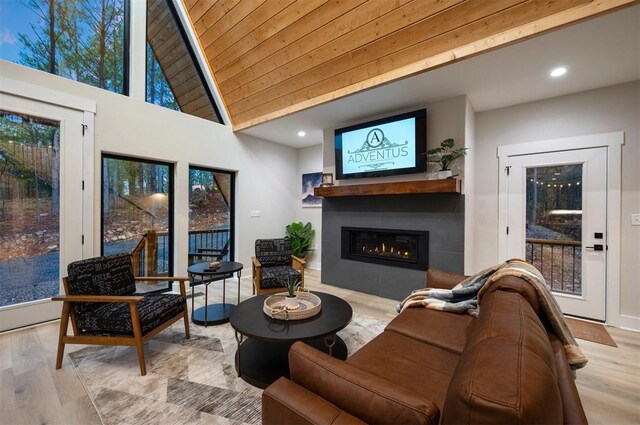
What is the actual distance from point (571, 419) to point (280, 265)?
10.9 ft

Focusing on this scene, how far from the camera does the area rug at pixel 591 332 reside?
2643 millimetres

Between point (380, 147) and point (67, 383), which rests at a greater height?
point (380, 147)

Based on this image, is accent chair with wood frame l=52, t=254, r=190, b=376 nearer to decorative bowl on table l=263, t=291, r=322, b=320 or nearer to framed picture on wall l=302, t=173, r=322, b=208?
decorative bowl on table l=263, t=291, r=322, b=320

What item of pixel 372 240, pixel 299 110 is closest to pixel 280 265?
pixel 372 240

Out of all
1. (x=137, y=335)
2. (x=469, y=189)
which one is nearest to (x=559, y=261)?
(x=469, y=189)

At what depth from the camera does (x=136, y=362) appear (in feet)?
7.25

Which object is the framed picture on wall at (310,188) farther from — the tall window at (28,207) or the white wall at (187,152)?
the tall window at (28,207)

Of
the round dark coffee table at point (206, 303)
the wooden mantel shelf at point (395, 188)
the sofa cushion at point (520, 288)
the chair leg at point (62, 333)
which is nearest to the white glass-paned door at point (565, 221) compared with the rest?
the wooden mantel shelf at point (395, 188)

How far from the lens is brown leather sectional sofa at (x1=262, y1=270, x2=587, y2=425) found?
0.66 meters

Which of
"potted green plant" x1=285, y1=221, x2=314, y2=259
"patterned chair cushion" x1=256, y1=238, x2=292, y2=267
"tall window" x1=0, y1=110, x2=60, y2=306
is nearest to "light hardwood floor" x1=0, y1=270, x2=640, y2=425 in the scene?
"tall window" x1=0, y1=110, x2=60, y2=306

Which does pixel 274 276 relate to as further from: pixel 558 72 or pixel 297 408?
pixel 558 72

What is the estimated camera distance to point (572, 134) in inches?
125

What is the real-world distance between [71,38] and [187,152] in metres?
1.78

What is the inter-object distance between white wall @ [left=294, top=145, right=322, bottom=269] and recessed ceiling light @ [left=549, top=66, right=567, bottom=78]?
3734mm
